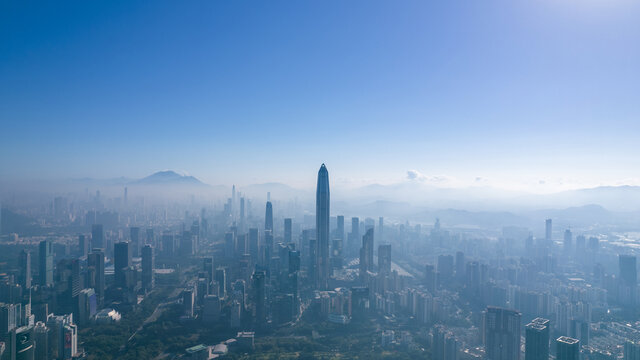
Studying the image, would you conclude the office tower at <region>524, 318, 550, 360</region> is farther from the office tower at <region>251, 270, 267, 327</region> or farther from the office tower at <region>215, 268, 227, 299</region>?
the office tower at <region>215, 268, 227, 299</region>

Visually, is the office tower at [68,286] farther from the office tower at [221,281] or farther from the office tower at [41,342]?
the office tower at [221,281]

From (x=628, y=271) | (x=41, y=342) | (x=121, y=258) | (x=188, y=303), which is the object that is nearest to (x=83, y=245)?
(x=121, y=258)

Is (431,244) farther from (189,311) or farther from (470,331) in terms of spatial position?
(189,311)

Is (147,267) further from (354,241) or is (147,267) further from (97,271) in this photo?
(354,241)

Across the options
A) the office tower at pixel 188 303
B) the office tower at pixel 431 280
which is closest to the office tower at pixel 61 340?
the office tower at pixel 188 303

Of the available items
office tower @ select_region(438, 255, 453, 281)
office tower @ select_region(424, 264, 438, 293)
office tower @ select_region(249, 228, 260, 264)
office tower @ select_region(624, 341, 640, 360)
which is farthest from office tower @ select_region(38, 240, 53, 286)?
office tower @ select_region(624, 341, 640, 360)

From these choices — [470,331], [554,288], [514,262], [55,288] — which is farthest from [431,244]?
[55,288]
